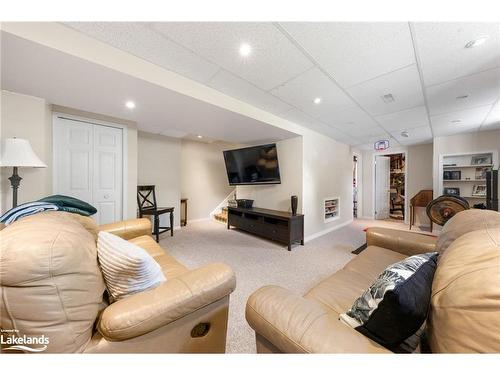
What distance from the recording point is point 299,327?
0.69 metres

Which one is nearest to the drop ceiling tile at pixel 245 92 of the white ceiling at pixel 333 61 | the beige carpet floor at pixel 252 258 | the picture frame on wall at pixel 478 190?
the white ceiling at pixel 333 61

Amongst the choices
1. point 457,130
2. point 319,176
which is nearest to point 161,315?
point 319,176

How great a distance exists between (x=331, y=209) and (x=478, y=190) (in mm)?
2940

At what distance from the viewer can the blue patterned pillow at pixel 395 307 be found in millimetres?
636

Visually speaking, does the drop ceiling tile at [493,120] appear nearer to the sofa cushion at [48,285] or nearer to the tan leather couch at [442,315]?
the tan leather couch at [442,315]

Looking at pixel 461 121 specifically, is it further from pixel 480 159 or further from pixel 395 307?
pixel 395 307

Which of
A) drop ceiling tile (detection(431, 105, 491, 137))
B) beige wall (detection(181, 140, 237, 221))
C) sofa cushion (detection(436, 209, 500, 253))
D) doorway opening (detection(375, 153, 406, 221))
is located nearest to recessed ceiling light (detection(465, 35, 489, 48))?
sofa cushion (detection(436, 209, 500, 253))

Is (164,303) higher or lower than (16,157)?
lower

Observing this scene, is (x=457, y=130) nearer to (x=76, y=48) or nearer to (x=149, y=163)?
(x=76, y=48)

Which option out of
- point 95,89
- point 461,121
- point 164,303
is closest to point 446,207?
point 461,121

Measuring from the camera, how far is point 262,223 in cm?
362

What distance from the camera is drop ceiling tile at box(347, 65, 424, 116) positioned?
1.83 m

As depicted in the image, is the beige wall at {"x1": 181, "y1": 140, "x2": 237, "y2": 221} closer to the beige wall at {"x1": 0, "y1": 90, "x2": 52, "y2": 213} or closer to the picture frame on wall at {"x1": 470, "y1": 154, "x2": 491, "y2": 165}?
the beige wall at {"x1": 0, "y1": 90, "x2": 52, "y2": 213}
